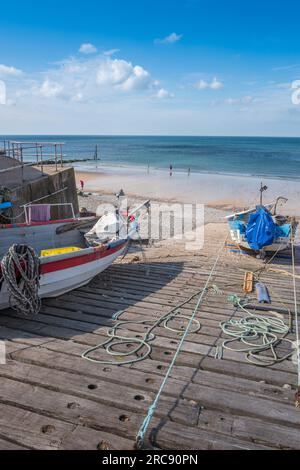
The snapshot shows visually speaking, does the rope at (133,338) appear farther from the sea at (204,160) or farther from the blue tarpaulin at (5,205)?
the sea at (204,160)

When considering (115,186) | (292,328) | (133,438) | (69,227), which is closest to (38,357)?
(133,438)

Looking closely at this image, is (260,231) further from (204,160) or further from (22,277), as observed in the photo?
(204,160)

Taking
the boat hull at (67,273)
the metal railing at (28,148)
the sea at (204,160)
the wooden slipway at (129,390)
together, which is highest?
the sea at (204,160)

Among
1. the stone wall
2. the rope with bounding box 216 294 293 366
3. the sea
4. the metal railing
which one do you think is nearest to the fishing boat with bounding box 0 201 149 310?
the rope with bounding box 216 294 293 366

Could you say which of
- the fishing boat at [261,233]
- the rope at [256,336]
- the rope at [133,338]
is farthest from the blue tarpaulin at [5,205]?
the rope at [256,336]

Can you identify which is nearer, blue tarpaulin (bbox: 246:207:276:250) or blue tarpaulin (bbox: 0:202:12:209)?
blue tarpaulin (bbox: 246:207:276:250)

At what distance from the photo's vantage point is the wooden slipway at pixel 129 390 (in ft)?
10.2

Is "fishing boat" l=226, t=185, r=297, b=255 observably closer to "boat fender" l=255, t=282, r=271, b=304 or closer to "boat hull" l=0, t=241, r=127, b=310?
"boat fender" l=255, t=282, r=271, b=304

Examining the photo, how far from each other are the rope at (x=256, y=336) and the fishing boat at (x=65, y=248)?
8.66 feet

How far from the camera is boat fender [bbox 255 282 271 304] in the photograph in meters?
6.45

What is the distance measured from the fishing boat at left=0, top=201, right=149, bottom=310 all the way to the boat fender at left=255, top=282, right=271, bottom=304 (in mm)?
2902

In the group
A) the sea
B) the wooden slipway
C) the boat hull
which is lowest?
the wooden slipway

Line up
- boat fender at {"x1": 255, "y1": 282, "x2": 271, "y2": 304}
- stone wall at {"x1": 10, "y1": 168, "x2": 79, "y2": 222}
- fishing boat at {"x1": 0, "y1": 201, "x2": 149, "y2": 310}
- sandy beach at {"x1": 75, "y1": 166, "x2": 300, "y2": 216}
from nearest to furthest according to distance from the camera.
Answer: fishing boat at {"x1": 0, "y1": 201, "x2": 149, "y2": 310}
boat fender at {"x1": 255, "y1": 282, "x2": 271, "y2": 304}
stone wall at {"x1": 10, "y1": 168, "x2": 79, "y2": 222}
sandy beach at {"x1": 75, "y1": 166, "x2": 300, "y2": 216}

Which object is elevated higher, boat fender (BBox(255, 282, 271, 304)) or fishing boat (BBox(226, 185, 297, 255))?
fishing boat (BBox(226, 185, 297, 255))
